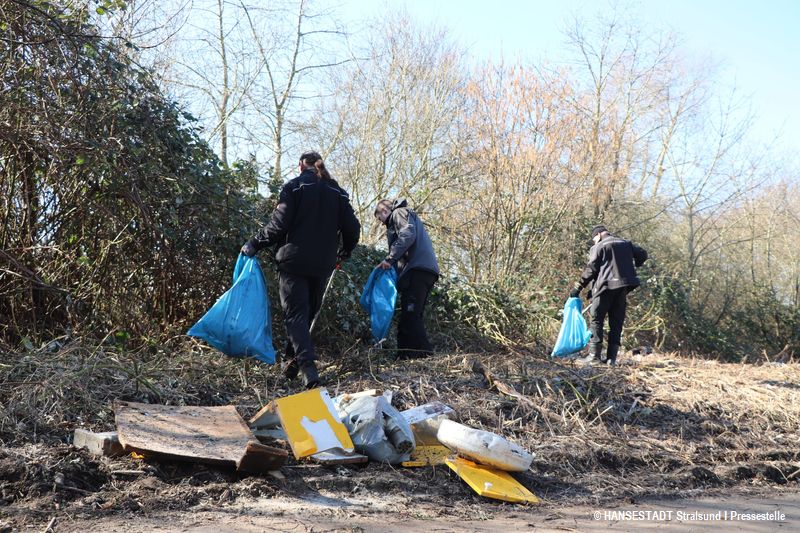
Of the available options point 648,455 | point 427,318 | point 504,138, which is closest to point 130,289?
point 427,318

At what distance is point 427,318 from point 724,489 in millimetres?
4290

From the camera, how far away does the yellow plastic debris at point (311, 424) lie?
4160 mm

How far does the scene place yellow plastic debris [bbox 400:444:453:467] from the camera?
14.1ft

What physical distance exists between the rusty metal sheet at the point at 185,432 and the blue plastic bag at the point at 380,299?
7.83ft

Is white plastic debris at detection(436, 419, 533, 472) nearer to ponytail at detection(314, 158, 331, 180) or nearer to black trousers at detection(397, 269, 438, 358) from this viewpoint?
ponytail at detection(314, 158, 331, 180)

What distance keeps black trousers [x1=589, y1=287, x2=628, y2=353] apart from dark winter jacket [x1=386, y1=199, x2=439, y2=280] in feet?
7.83

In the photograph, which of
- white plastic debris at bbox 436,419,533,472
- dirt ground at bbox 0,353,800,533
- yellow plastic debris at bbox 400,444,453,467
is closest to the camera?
dirt ground at bbox 0,353,800,533

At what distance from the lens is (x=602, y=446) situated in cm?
494

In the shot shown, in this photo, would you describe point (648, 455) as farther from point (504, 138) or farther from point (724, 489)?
point (504, 138)

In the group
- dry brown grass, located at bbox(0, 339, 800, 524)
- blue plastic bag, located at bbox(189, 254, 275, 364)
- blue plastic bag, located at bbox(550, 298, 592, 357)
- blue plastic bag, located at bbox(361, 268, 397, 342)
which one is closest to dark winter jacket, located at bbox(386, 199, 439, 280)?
blue plastic bag, located at bbox(361, 268, 397, 342)

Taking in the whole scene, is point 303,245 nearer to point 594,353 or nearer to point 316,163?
point 316,163

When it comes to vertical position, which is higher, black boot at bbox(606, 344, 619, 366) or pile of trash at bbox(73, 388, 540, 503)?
black boot at bbox(606, 344, 619, 366)

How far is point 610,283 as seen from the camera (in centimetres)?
850

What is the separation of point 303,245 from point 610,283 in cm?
420
